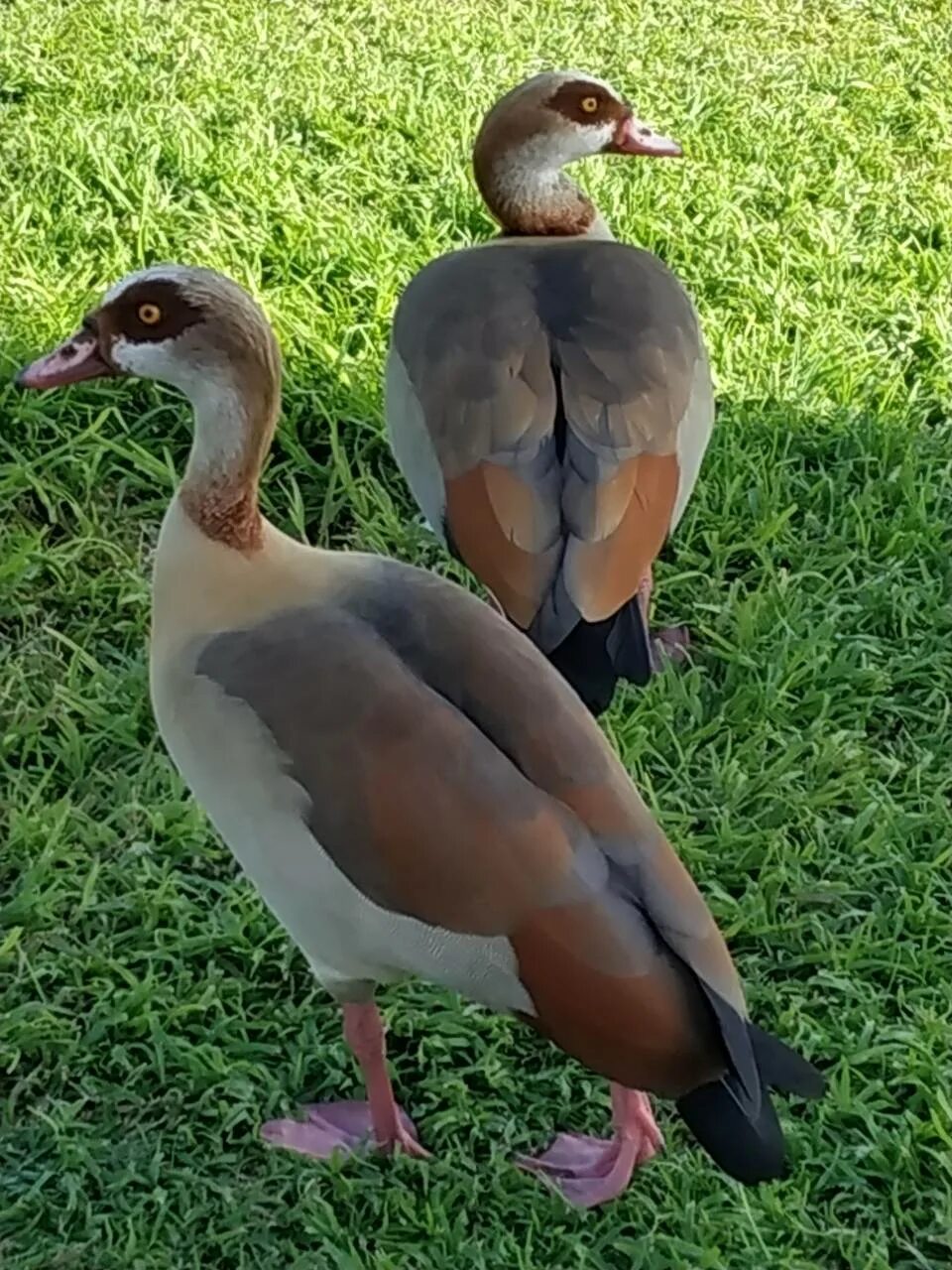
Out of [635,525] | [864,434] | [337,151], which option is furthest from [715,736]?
[337,151]

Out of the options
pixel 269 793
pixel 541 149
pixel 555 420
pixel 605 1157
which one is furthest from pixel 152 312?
pixel 541 149

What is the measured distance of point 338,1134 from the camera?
7.30 ft

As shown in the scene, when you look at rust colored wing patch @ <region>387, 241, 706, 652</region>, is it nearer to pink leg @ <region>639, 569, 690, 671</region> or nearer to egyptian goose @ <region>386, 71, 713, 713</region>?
egyptian goose @ <region>386, 71, 713, 713</region>

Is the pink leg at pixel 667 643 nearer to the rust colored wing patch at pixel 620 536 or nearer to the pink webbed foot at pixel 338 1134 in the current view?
the rust colored wing patch at pixel 620 536

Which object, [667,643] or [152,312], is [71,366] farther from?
[667,643]

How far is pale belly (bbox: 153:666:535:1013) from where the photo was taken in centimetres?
193

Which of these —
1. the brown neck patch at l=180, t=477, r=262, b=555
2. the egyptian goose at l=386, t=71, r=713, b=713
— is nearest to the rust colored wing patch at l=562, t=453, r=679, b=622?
the egyptian goose at l=386, t=71, r=713, b=713

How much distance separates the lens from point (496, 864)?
1.88 m

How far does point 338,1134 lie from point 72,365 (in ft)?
3.43

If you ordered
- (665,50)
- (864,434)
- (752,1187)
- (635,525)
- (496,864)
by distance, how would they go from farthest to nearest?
(665,50) < (864,434) < (635,525) < (752,1187) < (496,864)

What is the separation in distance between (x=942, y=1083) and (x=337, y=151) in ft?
8.95

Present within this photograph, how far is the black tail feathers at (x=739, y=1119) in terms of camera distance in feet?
6.16

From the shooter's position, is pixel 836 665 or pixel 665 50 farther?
pixel 665 50

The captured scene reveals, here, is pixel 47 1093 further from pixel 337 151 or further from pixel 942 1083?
pixel 337 151
